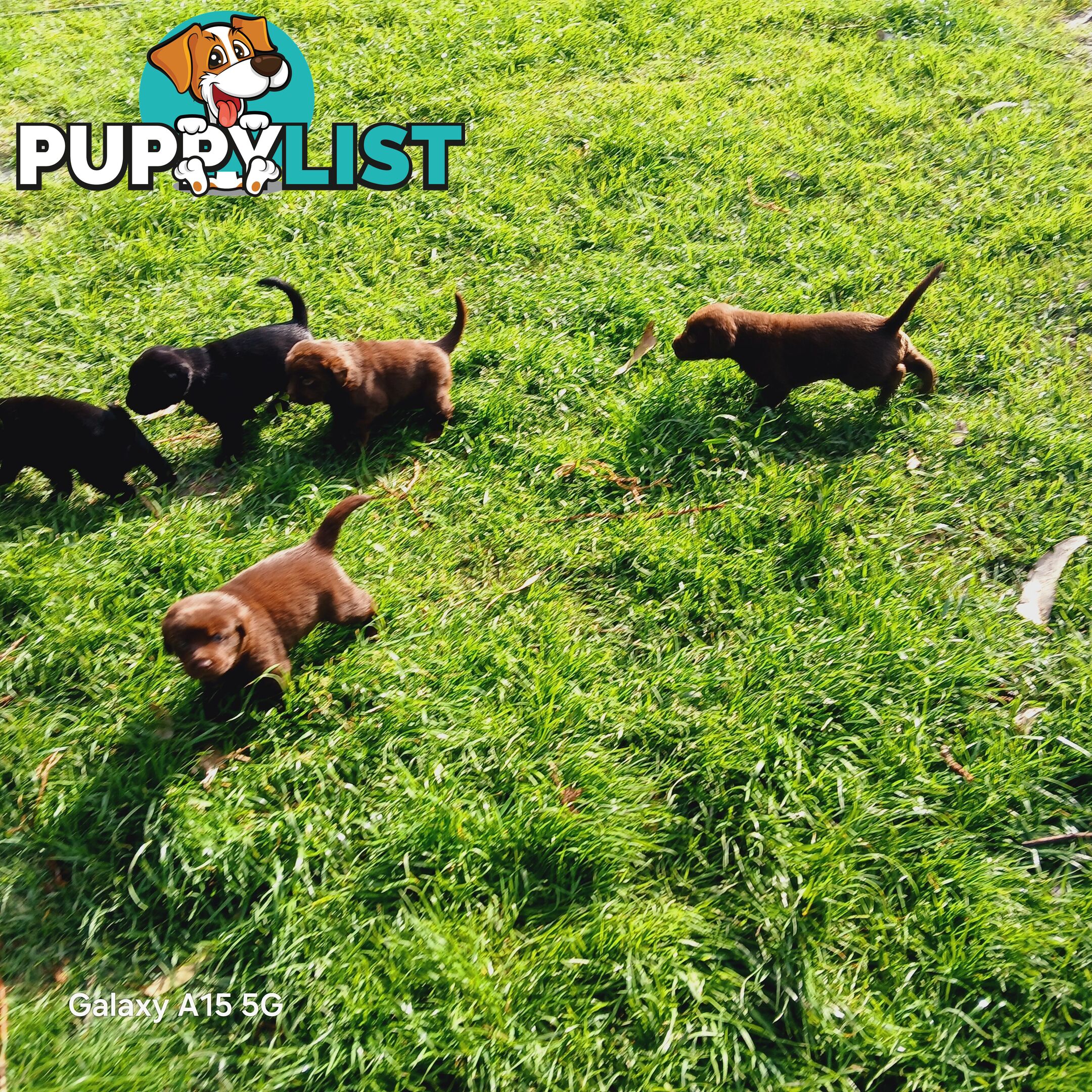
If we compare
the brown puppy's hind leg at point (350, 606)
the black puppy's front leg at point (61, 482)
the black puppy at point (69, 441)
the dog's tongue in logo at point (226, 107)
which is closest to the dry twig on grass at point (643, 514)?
the brown puppy's hind leg at point (350, 606)

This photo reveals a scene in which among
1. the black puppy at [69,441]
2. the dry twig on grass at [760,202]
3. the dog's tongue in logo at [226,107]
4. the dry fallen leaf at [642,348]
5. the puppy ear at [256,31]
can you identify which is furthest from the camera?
the puppy ear at [256,31]

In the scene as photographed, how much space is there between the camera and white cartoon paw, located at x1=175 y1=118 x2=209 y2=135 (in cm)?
768

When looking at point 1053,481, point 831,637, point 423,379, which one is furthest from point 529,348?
point 1053,481

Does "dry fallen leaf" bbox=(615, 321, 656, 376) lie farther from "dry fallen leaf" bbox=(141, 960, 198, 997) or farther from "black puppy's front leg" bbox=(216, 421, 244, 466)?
"dry fallen leaf" bbox=(141, 960, 198, 997)

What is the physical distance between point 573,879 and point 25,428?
364cm

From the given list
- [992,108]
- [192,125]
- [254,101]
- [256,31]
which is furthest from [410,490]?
[992,108]

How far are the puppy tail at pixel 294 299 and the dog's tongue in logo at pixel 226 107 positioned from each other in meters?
3.06

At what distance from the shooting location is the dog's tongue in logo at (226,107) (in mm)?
7828

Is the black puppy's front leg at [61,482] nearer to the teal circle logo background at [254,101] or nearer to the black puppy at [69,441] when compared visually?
the black puppy at [69,441]

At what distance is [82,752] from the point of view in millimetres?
3826

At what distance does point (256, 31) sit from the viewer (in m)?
8.54

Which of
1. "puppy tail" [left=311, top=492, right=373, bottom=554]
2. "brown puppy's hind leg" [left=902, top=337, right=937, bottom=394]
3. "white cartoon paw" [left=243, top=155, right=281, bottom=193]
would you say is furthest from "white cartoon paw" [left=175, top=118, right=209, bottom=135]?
"brown puppy's hind leg" [left=902, top=337, right=937, bottom=394]

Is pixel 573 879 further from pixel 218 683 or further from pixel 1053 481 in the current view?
pixel 1053 481

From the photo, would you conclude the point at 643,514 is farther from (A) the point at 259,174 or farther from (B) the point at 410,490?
(A) the point at 259,174
